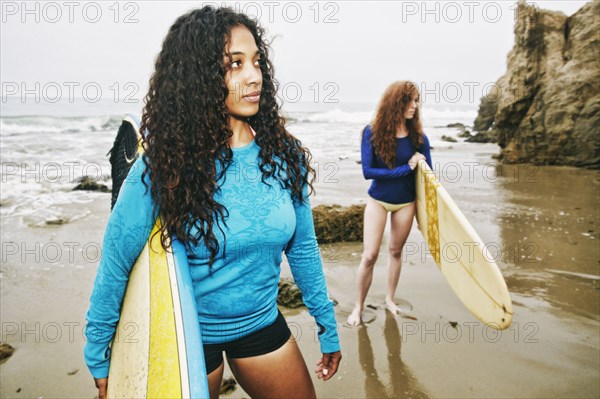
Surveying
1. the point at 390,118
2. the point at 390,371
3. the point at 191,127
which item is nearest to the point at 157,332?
the point at 191,127

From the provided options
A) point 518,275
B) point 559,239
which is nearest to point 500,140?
point 559,239

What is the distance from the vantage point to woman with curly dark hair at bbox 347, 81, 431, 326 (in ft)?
10.7

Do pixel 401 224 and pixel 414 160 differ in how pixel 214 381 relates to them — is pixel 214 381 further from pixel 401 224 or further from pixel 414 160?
pixel 414 160

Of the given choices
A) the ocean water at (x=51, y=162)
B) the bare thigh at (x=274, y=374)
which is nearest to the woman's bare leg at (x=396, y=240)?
the ocean water at (x=51, y=162)

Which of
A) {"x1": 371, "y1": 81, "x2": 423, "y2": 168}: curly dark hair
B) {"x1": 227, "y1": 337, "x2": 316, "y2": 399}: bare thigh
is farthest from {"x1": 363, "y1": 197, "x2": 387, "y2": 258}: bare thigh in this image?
{"x1": 227, "y1": 337, "x2": 316, "y2": 399}: bare thigh

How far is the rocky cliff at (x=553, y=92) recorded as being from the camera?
9.48 meters

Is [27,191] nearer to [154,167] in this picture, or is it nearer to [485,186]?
[154,167]

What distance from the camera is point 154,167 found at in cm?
125

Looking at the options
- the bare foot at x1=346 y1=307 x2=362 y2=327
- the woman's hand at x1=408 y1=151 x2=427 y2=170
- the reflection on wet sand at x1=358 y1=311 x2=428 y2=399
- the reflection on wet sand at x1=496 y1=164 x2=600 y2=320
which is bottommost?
the reflection on wet sand at x1=358 y1=311 x2=428 y2=399

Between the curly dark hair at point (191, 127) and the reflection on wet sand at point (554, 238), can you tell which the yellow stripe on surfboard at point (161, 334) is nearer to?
the curly dark hair at point (191, 127)

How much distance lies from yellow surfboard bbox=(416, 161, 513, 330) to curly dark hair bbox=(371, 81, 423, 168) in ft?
1.01

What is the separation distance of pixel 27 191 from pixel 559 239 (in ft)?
31.0

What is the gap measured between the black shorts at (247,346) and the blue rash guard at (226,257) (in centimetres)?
3

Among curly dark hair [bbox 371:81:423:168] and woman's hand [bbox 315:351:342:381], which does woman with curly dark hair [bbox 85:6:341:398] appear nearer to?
woman's hand [bbox 315:351:342:381]
